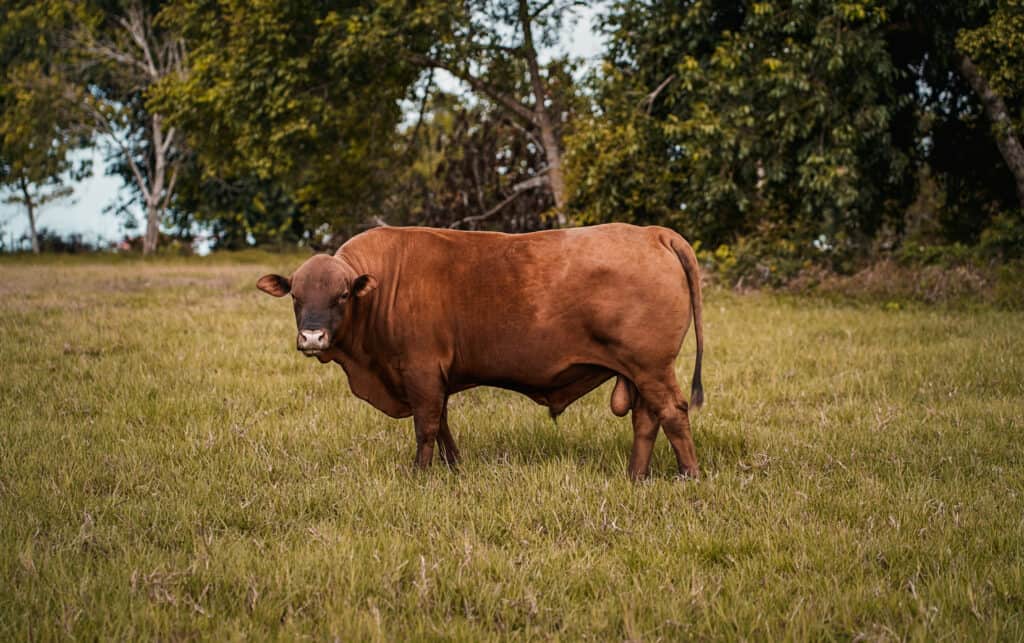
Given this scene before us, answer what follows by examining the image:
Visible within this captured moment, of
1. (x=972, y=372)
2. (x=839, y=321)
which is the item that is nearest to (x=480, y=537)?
(x=972, y=372)

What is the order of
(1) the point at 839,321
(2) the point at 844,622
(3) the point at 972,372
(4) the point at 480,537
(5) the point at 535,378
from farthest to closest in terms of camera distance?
(1) the point at 839,321 < (3) the point at 972,372 < (5) the point at 535,378 < (4) the point at 480,537 < (2) the point at 844,622

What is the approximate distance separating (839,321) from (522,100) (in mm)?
14633

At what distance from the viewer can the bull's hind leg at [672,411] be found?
594 centimetres

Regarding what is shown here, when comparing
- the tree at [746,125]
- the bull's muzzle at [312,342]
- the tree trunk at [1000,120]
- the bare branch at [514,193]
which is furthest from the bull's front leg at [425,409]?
the bare branch at [514,193]

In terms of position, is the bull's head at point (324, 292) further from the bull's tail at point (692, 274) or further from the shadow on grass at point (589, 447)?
the bull's tail at point (692, 274)

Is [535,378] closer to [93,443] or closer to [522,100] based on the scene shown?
[93,443]

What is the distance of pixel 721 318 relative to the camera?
47.4ft

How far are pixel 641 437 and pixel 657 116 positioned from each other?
1466 centimetres

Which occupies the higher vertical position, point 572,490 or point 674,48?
point 674,48

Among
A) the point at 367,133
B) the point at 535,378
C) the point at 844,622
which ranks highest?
the point at 367,133

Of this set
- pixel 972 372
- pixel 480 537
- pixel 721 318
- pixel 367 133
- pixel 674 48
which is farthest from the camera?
pixel 367 133

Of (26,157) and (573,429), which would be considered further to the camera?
(26,157)

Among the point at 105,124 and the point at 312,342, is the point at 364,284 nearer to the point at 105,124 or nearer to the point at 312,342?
the point at 312,342

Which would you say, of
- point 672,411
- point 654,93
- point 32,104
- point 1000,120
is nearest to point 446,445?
point 672,411
